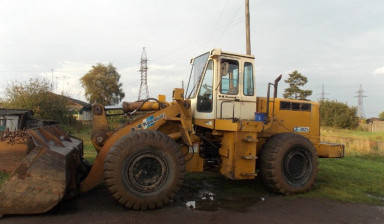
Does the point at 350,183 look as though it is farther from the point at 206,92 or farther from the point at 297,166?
the point at 206,92

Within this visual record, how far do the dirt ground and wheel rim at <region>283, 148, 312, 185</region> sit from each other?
1.78 ft

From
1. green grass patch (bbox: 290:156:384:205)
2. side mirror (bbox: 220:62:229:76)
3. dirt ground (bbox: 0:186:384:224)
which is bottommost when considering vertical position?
dirt ground (bbox: 0:186:384:224)

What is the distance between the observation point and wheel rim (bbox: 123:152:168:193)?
523 centimetres

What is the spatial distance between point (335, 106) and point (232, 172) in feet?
129

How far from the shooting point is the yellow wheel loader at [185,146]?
4.75 m

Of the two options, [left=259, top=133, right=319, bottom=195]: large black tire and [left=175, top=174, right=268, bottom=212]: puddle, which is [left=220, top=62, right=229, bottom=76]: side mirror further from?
[left=175, top=174, right=268, bottom=212]: puddle

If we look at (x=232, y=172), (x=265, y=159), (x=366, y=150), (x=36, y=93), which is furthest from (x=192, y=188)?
(x=36, y=93)

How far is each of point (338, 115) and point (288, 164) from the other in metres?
37.4

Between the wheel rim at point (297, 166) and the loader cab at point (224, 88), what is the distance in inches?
46.9

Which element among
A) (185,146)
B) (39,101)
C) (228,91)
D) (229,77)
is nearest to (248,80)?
(229,77)

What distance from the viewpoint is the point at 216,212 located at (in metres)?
5.30

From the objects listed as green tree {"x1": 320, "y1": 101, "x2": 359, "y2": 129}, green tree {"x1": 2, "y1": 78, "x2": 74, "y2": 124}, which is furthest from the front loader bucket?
green tree {"x1": 320, "y1": 101, "x2": 359, "y2": 129}

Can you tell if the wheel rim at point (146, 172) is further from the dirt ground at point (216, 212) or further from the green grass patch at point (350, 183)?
the green grass patch at point (350, 183)

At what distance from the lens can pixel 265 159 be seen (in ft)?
21.1
